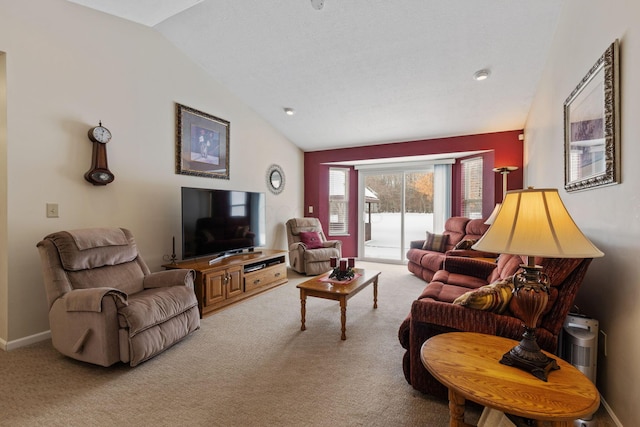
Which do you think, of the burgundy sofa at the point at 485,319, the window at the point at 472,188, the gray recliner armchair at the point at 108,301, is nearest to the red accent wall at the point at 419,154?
the window at the point at 472,188

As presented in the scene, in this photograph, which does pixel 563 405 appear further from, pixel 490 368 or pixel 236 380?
pixel 236 380

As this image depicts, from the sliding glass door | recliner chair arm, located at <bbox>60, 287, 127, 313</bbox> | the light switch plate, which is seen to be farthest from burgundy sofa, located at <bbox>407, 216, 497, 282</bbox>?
the light switch plate

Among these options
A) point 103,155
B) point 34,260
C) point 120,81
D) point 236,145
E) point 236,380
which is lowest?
point 236,380

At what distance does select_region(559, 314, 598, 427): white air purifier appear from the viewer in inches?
65.9

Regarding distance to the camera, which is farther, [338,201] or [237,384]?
[338,201]

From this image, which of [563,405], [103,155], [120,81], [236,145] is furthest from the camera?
[236,145]

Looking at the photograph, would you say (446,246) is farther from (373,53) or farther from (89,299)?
(89,299)

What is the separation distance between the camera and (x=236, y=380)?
2057 millimetres

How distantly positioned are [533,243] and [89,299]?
2734 millimetres

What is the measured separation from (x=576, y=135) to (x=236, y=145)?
4047mm

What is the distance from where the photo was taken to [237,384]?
2010mm

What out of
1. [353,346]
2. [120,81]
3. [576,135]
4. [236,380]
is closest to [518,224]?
[576,135]

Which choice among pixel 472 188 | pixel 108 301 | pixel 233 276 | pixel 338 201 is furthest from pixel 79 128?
pixel 472 188

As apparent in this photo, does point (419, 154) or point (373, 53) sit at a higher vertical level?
point (373, 53)
